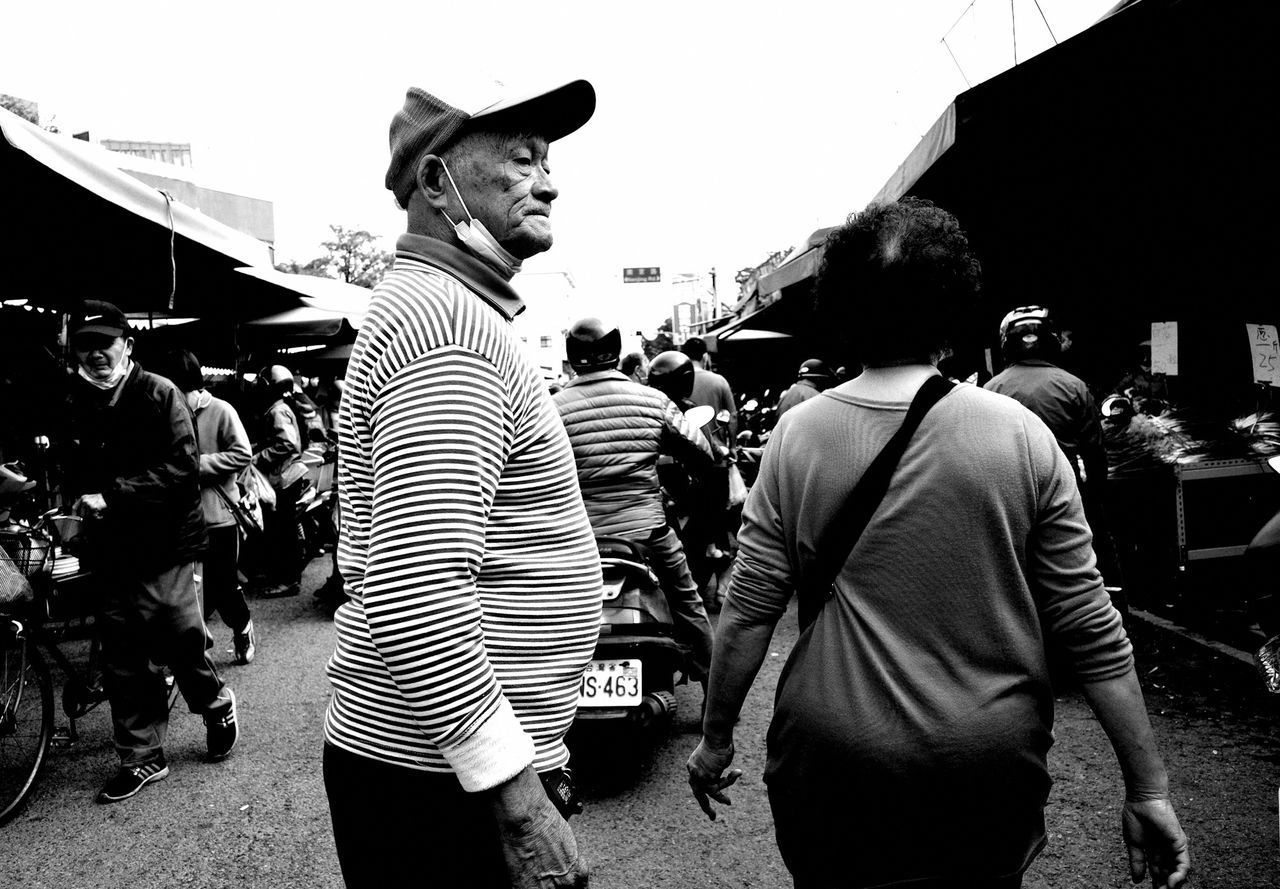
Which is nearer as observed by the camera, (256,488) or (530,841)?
(530,841)

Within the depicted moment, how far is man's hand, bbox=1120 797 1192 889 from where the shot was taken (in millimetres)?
1794

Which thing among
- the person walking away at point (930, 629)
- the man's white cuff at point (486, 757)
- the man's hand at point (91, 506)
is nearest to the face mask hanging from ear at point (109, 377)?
the man's hand at point (91, 506)

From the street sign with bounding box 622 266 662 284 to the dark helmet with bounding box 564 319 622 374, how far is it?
5318 centimetres

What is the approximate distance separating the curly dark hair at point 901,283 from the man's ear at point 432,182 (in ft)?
2.76

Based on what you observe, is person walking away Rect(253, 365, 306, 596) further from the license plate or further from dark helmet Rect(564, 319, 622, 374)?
the license plate

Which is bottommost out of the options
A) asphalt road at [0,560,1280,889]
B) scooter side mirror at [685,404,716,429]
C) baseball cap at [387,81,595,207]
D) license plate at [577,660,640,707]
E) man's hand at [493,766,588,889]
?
asphalt road at [0,560,1280,889]

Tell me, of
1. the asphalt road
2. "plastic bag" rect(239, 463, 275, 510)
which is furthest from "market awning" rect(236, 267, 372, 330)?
the asphalt road

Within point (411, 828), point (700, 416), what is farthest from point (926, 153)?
point (411, 828)

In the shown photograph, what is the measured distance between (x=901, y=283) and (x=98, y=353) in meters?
3.68

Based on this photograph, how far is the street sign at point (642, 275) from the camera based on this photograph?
57.2 meters

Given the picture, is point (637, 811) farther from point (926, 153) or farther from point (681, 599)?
point (926, 153)

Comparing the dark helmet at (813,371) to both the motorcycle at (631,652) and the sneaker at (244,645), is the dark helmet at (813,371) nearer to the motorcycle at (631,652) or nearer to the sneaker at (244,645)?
the motorcycle at (631,652)

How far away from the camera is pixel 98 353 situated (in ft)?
13.6

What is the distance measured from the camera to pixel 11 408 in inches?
→ 242
